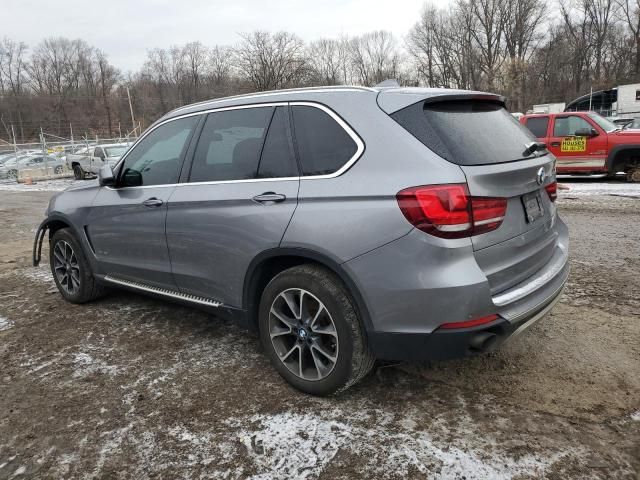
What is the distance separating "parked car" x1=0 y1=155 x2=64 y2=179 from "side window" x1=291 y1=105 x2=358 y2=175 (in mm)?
28486

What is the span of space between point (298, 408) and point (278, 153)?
1.52m

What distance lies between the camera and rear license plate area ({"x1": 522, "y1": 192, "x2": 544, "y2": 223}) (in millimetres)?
2738

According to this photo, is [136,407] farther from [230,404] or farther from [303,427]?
[303,427]

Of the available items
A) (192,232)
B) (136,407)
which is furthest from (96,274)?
(136,407)

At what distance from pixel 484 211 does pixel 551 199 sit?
1.08m

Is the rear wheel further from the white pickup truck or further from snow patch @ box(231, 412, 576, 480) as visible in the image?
the white pickup truck

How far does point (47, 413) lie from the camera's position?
294 centimetres

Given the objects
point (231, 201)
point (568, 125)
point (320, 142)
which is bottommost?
point (231, 201)

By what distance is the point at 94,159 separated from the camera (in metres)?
22.2

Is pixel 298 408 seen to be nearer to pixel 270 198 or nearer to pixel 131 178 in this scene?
pixel 270 198

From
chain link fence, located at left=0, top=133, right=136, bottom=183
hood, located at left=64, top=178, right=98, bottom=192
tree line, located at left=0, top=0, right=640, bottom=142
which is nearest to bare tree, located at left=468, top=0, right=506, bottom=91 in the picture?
tree line, located at left=0, top=0, right=640, bottom=142

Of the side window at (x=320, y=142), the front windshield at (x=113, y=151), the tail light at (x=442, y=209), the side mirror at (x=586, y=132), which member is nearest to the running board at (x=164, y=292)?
the side window at (x=320, y=142)

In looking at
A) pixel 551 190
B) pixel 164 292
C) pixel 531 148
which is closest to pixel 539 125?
pixel 551 190

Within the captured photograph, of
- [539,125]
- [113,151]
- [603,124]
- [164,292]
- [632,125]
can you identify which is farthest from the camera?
[113,151]
